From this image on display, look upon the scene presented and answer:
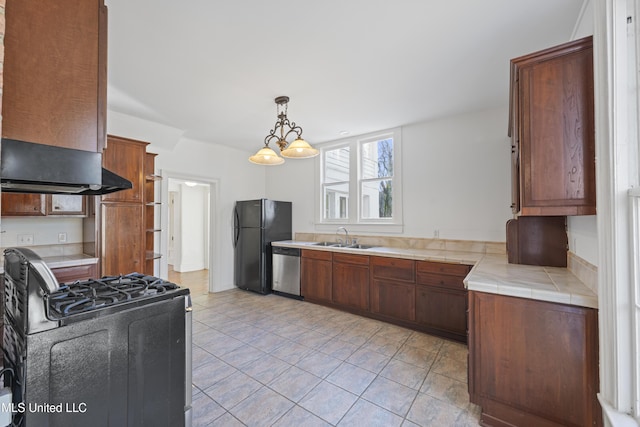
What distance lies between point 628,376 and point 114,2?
11.0ft

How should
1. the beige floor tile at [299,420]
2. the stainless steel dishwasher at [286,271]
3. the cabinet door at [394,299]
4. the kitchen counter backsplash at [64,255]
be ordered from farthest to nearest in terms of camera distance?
1. the stainless steel dishwasher at [286,271]
2. the cabinet door at [394,299]
3. the kitchen counter backsplash at [64,255]
4. the beige floor tile at [299,420]

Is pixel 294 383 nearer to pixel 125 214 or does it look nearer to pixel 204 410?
pixel 204 410

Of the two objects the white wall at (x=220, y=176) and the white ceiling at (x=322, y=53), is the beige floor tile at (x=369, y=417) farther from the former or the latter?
the white wall at (x=220, y=176)

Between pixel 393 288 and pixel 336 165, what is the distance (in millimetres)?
2407

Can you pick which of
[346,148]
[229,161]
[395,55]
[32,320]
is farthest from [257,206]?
[32,320]

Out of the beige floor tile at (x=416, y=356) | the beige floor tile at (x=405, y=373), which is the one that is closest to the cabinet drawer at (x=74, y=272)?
the beige floor tile at (x=405, y=373)

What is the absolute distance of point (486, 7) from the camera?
1.72 metres

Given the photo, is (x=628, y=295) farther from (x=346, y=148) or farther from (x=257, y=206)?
(x=257, y=206)

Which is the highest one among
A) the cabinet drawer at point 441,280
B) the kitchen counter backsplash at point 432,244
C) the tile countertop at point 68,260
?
the kitchen counter backsplash at point 432,244

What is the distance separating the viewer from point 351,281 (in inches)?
146

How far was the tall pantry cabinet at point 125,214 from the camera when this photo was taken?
120 inches

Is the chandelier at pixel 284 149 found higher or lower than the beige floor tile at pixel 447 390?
higher

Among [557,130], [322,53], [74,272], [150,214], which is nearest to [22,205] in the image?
[74,272]

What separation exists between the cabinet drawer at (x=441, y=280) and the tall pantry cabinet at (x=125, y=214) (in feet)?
11.0
